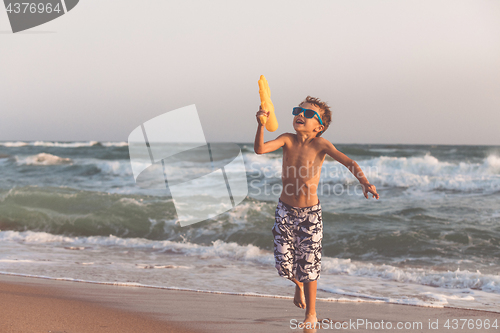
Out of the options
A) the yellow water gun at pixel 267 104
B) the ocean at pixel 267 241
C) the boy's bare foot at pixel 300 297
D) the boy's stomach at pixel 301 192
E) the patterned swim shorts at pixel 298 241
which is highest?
the yellow water gun at pixel 267 104

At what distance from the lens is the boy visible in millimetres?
2873

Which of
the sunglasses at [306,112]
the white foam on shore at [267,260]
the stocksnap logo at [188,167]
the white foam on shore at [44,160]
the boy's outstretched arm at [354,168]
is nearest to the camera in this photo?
the boy's outstretched arm at [354,168]

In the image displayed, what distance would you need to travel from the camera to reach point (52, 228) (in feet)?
29.1

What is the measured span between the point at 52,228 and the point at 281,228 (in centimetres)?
739

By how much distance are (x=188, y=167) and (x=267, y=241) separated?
9.73 m

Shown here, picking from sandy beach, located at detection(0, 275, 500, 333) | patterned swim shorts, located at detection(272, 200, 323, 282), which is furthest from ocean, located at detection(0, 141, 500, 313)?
patterned swim shorts, located at detection(272, 200, 323, 282)

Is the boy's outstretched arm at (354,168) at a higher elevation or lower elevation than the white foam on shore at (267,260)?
higher

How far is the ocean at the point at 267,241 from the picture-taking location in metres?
4.73

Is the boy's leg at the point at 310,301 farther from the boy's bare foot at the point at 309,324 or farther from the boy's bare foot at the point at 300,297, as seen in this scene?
the boy's bare foot at the point at 300,297

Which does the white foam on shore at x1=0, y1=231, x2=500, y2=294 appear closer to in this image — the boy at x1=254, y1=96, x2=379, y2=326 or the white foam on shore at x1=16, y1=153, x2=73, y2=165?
the boy at x1=254, y1=96, x2=379, y2=326

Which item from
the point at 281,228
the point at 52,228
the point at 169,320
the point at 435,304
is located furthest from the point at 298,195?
the point at 52,228

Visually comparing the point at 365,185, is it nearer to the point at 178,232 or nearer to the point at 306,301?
the point at 306,301

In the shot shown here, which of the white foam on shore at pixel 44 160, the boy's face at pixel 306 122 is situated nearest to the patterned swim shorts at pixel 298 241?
the boy's face at pixel 306 122

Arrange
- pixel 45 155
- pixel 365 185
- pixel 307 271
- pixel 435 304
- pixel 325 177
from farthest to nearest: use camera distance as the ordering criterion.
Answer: pixel 45 155 < pixel 325 177 < pixel 435 304 < pixel 307 271 < pixel 365 185
